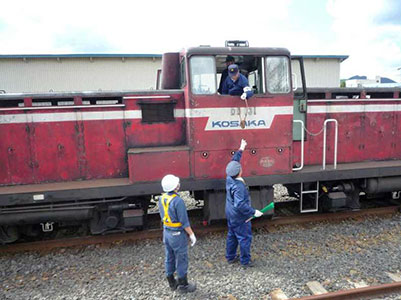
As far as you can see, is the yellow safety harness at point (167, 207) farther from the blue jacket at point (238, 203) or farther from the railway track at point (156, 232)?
the railway track at point (156, 232)

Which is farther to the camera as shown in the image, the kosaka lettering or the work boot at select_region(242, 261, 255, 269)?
the kosaka lettering

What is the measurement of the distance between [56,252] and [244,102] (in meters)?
3.87

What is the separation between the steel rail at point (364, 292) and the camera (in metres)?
3.32

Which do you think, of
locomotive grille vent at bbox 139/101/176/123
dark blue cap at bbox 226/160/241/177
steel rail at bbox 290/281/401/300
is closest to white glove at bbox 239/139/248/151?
dark blue cap at bbox 226/160/241/177

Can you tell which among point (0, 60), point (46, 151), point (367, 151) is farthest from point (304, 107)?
point (0, 60)

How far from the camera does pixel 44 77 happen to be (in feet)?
63.0

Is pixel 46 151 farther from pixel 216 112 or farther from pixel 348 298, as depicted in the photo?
pixel 348 298

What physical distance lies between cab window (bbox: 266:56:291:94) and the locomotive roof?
0.09 m

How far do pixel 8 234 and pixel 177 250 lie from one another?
305 cm

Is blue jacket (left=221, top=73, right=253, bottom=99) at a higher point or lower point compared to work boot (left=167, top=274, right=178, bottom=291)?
higher

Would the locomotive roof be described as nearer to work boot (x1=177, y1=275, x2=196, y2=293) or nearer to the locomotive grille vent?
the locomotive grille vent

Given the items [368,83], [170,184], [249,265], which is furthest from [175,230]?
[368,83]

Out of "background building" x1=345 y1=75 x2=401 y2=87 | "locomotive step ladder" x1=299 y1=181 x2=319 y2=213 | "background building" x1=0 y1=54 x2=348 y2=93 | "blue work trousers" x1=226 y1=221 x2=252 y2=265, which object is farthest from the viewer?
"background building" x1=345 y1=75 x2=401 y2=87

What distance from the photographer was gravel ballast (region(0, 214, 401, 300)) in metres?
3.65
